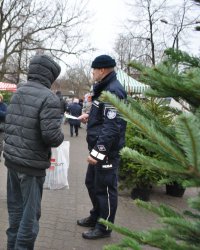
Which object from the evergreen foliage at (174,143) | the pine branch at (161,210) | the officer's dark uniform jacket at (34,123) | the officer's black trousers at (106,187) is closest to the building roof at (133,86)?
the evergreen foliage at (174,143)

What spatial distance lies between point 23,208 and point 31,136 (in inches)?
28.2

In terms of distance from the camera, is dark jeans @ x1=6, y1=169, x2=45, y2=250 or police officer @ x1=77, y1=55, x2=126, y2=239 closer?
dark jeans @ x1=6, y1=169, x2=45, y2=250

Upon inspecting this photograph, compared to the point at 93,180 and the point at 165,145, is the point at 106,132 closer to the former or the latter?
the point at 93,180

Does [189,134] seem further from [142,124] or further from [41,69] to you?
[41,69]

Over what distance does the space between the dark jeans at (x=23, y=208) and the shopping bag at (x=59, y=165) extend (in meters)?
2.11

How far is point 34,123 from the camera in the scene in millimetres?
3334

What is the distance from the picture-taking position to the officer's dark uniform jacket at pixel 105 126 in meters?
4.00

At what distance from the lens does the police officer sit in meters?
4.02

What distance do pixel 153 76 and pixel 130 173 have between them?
5259 millimetres

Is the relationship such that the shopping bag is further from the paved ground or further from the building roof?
the building roof

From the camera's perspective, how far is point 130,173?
6410 millimetres

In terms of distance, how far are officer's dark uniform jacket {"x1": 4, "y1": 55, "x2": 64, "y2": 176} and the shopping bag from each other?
2271mm

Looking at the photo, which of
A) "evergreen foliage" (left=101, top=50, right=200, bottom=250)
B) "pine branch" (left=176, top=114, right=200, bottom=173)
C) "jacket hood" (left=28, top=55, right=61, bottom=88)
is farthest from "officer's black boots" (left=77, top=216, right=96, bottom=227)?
"pine branch" (left=176, top=114, right=200, bottom=173)

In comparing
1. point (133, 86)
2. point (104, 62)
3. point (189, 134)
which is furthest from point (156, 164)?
Answer: point (133, 86)
